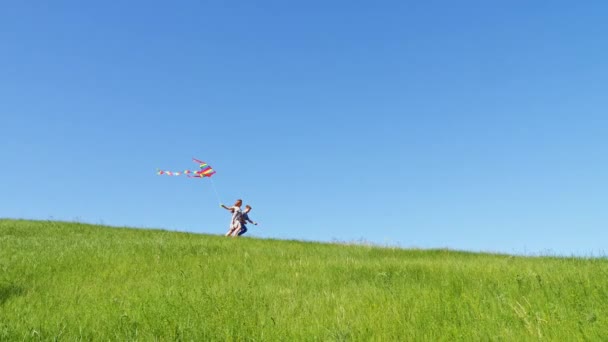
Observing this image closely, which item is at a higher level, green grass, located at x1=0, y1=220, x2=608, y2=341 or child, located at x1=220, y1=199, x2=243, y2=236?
child, located at x1=220, y1=199, x2=243, y2=236

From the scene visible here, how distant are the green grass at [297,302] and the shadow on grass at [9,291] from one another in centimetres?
2

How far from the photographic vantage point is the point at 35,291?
8.46m

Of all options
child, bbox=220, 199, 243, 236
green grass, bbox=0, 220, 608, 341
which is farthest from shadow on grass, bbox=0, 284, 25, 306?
child, bbox=220, 199, 243, 236

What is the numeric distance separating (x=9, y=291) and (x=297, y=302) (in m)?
4.93

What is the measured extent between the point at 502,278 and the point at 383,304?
2120 mm

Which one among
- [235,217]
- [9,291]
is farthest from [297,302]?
[235,217]

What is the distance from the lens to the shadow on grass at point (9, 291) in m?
7.88

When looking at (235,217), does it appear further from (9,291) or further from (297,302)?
(297,302)

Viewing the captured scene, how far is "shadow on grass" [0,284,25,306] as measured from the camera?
25.8 feet

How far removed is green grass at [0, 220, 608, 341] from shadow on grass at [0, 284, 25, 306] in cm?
2

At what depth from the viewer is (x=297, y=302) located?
6.46 m

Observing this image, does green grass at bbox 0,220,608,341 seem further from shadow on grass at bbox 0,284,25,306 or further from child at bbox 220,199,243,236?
child at bbox 220,199,243,236

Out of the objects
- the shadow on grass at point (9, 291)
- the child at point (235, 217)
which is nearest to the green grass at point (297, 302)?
the shadow on grass at point (9, 291)

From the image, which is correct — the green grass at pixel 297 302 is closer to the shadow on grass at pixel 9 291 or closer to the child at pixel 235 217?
the shadow on grass at pixel 9 291
